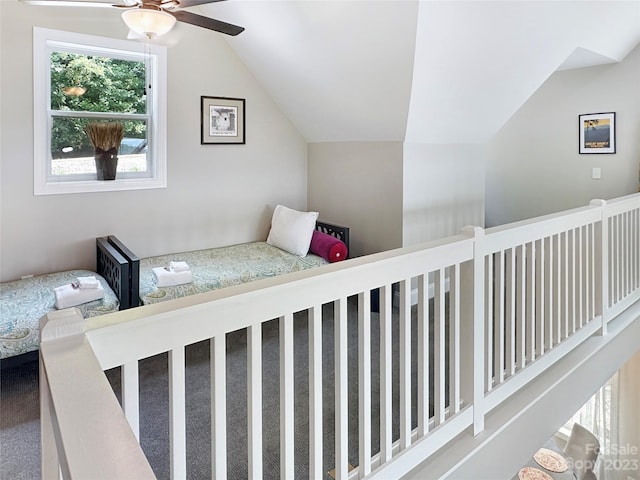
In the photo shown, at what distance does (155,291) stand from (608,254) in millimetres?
2958

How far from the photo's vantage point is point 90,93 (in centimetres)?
367

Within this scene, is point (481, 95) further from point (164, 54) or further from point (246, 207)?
point (164, 54)

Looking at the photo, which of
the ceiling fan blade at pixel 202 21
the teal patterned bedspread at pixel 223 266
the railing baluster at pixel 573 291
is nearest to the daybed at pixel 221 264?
the teal patterned bedspread at pixel 223 266

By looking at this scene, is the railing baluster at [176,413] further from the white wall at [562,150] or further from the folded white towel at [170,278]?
the white wall at [562,150]

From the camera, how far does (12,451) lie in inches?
81.4

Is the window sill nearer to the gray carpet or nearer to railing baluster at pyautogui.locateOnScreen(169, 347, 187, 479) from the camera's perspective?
the gray carpet

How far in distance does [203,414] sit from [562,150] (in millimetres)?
4484

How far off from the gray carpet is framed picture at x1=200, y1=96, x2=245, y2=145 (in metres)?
2.00

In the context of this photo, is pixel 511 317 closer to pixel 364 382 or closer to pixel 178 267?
pixel 364 382

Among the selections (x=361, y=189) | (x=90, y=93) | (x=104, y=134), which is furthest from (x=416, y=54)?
(x=90, y=93)

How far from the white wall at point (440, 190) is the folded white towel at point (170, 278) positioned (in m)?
1.89

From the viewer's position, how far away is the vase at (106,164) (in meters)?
3.66

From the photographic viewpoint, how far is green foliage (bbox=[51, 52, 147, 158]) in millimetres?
3520

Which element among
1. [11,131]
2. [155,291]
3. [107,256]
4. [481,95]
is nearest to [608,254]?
[481,95]
